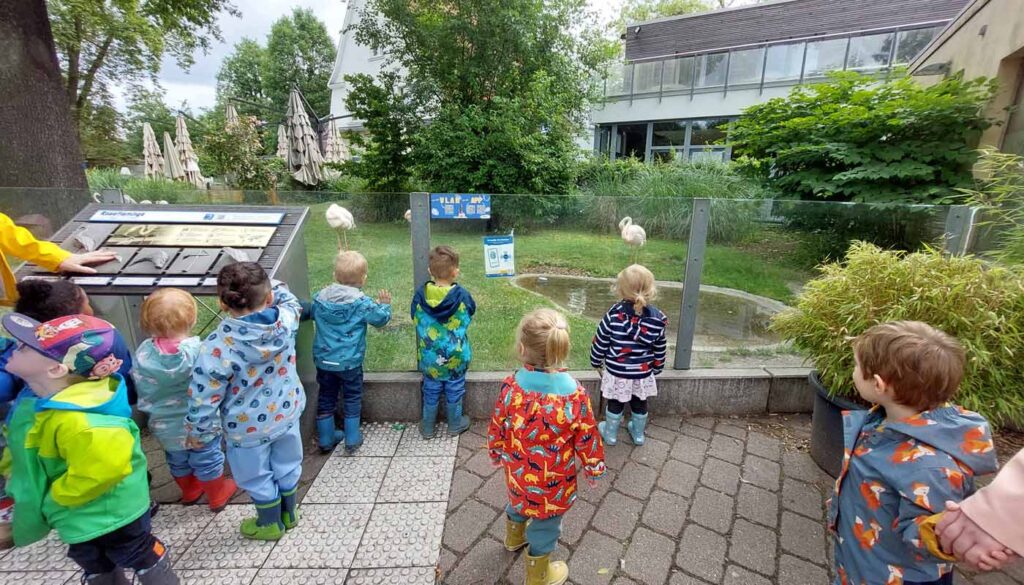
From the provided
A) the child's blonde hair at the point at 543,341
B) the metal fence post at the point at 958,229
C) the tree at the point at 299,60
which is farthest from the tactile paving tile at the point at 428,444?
the tree at the point at 299,60

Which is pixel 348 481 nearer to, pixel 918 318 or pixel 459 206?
pixel 459 206

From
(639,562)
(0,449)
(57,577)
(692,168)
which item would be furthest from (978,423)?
(692,168)

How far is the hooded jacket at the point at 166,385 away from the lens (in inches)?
87.7

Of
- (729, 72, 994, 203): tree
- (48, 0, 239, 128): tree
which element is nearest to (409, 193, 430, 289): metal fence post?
(729, 72, 994, 203): tree

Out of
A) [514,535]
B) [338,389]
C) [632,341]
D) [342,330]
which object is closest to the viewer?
[514,535]

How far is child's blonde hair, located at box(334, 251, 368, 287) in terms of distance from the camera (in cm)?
294

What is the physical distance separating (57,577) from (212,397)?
114cm

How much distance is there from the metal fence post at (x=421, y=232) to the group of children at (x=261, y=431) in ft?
3.90

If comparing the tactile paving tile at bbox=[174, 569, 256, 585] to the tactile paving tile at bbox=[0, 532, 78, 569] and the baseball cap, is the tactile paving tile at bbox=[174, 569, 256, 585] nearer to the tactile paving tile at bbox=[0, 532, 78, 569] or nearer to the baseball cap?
the tactile paving tile at bbox=[0, 532, 78, 569]

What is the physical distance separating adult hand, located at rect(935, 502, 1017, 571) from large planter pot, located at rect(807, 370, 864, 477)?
5.60 ft

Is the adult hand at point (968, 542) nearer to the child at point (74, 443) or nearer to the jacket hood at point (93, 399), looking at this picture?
the child at point (74, 443)

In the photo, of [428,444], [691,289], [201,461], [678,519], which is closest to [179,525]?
[201,461]

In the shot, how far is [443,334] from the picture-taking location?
10.3 ft

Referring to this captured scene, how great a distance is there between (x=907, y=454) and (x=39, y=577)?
3755 millimetres
